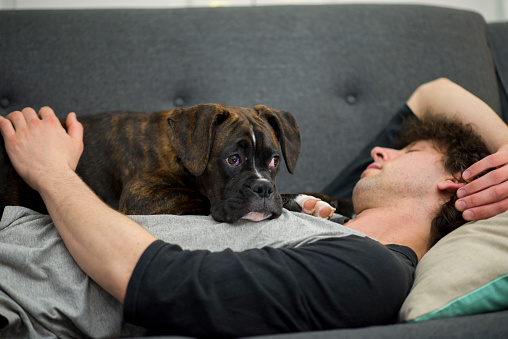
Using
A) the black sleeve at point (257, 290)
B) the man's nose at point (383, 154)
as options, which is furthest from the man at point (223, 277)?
the man's nose at point (383, 154)

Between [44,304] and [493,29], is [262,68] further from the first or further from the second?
[44,304]

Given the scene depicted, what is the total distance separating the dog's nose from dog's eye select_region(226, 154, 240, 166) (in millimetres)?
151

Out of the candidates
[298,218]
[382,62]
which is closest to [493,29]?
[382,62]

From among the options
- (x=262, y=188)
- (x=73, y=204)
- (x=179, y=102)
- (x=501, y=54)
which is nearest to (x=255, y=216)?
(x=262, y=188)

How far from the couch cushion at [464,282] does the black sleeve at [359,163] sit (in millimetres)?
963

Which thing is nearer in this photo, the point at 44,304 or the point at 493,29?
the point at 44,304

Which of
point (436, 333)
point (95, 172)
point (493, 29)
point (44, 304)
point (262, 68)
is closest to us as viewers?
point (436, 333)

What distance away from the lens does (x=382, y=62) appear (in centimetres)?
271

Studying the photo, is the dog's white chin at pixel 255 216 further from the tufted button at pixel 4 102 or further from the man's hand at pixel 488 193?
the tufted button at pixel 4 102

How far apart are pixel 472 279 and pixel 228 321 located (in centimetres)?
74

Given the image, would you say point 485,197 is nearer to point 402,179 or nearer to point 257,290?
point 402,179

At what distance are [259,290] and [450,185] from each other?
1097 mm

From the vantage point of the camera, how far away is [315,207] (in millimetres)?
1971

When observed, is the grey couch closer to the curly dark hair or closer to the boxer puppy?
the curly dark hair
